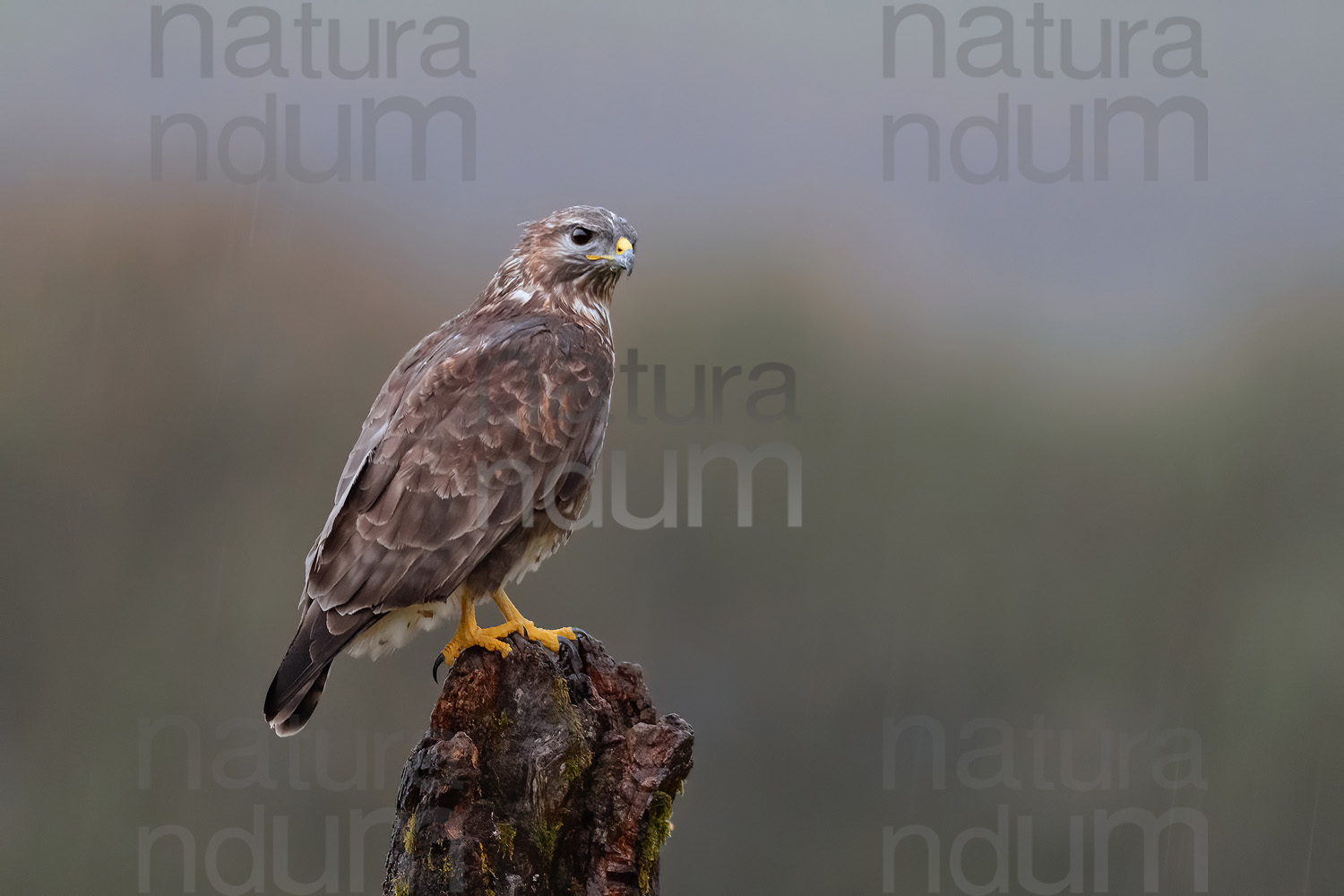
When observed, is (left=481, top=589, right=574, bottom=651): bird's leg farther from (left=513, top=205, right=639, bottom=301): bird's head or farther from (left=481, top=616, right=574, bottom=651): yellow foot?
(left=513, top=205, right=639, bottom=301): bird's head

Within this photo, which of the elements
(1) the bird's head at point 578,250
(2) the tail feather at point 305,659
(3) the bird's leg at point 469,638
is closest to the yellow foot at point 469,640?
(3) the bird's leg at point 469,638

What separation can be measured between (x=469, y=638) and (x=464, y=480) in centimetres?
48

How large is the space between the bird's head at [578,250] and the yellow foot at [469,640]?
1.24 meters

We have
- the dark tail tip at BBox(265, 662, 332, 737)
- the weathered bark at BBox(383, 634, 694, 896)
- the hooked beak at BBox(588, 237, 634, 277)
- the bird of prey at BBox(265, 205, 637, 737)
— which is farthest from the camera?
the hooked beak at BBox(588, 237, 634, 277)

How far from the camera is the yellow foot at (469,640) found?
3096mm

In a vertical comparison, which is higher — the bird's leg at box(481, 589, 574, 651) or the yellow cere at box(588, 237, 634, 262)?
the yellow cere at box(588, 237, 634, 262)

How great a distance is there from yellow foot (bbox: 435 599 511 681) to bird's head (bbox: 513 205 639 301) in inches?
48.6

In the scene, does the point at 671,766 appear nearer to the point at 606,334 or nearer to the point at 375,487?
the point at 375,487

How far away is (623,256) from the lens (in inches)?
142

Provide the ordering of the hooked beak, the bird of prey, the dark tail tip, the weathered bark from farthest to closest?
the hooked beak, the bird of prey, the dark tail tip, the weathered bark

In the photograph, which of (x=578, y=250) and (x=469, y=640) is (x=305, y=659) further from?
(x=578, y=250)

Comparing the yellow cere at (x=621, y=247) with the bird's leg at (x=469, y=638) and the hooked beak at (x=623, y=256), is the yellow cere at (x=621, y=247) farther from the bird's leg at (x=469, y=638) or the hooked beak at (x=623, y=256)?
the bird's leg at (x=469, y=638)

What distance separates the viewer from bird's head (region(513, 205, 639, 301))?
12.0ft

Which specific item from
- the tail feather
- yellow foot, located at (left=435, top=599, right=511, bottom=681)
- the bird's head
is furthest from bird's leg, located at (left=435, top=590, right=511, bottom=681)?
the bird's head
